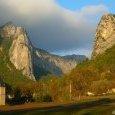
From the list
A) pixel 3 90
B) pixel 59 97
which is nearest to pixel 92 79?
pixel 59 97

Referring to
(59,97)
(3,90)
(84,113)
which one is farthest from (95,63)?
(84,113)

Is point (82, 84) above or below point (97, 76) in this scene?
below

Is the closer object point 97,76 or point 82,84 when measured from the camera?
point 82,84

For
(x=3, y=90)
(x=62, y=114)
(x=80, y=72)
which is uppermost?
(x=80, y=72)

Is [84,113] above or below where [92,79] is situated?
below

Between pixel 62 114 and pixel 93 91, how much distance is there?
9011cm

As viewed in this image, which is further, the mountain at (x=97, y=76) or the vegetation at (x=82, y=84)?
the mountain at (x=97, y=76)

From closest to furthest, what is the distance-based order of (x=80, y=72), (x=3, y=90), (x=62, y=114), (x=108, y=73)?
(x=62, y=114)
(x=3, y=90)
(x=80, y=72)
(x=108, y=73)

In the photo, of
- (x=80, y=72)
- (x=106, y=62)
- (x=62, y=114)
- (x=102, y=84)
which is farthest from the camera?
(x=106, y=62)

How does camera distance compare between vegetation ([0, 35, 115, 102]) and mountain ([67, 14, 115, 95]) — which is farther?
mountain ([67, 14, 115, 95])

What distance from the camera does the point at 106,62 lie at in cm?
17388

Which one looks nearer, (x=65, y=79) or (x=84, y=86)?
(x=84, y=86)

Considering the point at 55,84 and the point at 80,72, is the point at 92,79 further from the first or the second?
the point at 55,84

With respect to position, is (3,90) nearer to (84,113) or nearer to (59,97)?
(59,97)
